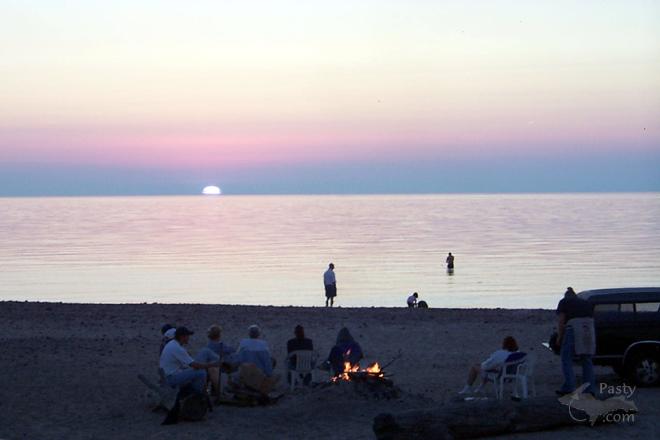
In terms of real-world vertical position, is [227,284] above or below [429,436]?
above

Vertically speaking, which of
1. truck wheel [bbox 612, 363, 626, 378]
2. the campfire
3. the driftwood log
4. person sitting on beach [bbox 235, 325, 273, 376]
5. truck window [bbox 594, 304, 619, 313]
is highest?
truck window [bbox 594, 304, 619, 313]

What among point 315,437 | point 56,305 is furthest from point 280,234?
point 315,437

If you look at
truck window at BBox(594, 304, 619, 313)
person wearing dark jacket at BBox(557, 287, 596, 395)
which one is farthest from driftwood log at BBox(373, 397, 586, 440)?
truck window at BBox(594, 304, 619, 313)

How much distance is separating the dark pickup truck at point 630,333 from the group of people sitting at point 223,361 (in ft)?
12.0

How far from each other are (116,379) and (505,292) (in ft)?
89.5

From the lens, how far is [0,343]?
1795cm

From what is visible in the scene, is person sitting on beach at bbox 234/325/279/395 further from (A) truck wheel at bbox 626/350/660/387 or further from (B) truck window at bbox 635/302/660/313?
(B) truck window at bbox 635/302/660/313

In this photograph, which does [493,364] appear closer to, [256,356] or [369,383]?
[369,383]

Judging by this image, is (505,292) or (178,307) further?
(505,292)

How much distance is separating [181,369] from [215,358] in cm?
66

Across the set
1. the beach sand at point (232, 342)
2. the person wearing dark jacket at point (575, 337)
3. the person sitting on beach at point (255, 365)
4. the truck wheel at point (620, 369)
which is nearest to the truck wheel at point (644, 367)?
the truck wheel at point (620, 369)

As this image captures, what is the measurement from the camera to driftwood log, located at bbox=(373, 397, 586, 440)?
10.1 meters

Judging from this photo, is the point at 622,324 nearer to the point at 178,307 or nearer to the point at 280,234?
the point at 178,307

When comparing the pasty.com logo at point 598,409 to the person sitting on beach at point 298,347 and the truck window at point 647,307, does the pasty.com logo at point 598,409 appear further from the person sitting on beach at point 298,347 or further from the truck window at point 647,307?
the person sitting on beach at point 298,347
